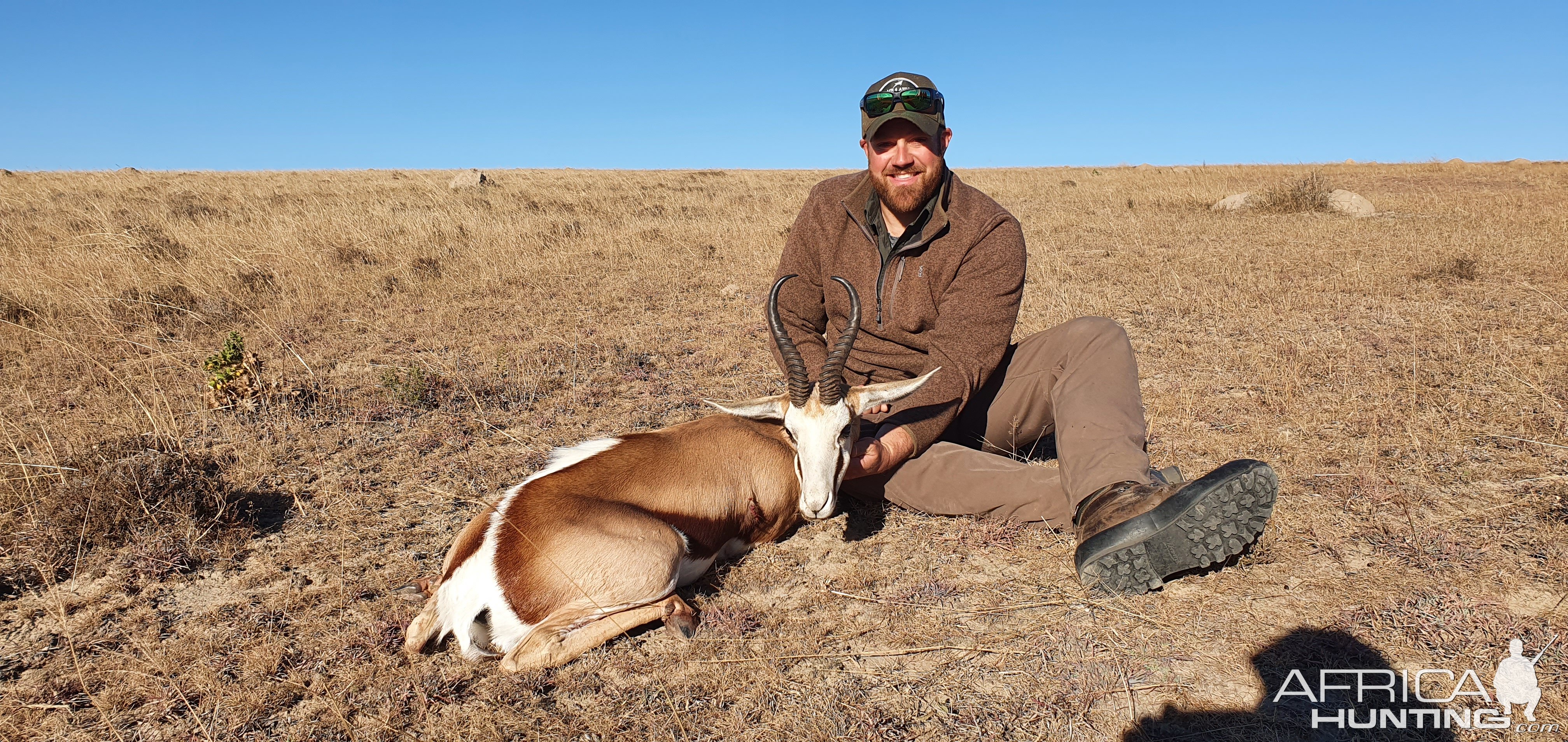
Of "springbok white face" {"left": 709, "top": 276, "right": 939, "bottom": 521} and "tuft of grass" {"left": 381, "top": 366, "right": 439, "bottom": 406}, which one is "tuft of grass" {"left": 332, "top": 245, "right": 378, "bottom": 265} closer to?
"tuft of grass" {"left": 381, "top": 366, "right": 439, "bottom": 406}

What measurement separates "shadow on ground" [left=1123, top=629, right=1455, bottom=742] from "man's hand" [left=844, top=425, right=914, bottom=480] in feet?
6.04

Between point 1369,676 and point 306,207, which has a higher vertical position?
point 306,207

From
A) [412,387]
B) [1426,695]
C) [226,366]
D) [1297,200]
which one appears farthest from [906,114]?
[1297,200]

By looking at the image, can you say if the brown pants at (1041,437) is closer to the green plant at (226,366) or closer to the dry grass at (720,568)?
the dry grass at (720,568)

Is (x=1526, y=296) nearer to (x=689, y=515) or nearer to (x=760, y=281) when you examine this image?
(x=760, y=281)

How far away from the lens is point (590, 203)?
21.6 metres

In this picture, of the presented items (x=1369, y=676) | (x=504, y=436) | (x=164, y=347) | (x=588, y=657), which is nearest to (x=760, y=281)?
(x=504, y=436)

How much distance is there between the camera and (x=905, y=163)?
479 centimetres

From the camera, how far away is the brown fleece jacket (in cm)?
467

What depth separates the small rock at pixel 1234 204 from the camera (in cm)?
1759

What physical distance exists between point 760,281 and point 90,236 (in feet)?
31.9

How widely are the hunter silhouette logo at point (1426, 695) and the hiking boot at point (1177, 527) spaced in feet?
1.97

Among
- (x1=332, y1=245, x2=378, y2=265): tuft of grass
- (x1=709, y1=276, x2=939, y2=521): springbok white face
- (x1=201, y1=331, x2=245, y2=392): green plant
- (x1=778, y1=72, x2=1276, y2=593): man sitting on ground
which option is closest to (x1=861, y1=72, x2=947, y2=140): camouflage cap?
(x1=778, y1=72, x2=1276, y2=593): man sitting on ground

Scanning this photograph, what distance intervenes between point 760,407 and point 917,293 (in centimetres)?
118
